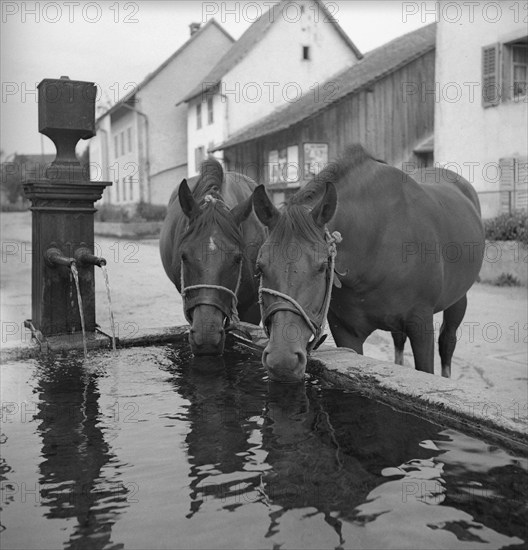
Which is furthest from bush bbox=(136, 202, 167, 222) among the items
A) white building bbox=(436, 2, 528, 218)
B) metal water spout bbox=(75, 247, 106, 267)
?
metal water spout bbox=(75, 247, 106, 267)

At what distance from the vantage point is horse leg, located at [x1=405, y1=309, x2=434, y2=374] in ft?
14.3

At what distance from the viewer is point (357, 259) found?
3953mm

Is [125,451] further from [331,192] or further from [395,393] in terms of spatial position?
[331,192]

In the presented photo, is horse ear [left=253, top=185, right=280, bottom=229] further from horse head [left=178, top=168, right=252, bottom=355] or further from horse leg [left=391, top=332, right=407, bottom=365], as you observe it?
horse leg [left=391, top=332, right=407, bottom=365]

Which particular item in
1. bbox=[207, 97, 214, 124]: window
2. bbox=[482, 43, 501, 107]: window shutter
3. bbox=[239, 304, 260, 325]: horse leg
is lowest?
bbox=[239, 304, 260, 325]: horse leg

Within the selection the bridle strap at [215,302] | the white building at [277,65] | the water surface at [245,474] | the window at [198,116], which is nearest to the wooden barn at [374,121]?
the white building at [277,65]

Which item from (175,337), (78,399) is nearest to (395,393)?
(78,399)

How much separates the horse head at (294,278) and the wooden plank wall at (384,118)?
71.5 feet

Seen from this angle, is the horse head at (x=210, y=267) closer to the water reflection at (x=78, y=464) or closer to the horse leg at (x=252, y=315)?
the water reflection at (x=78, y=464)

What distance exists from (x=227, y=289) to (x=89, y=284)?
1.76m

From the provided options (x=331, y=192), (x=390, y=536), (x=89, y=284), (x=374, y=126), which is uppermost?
(x=374, y=126)

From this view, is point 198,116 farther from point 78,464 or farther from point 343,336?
point 78,464

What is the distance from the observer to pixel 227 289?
13.0 ft

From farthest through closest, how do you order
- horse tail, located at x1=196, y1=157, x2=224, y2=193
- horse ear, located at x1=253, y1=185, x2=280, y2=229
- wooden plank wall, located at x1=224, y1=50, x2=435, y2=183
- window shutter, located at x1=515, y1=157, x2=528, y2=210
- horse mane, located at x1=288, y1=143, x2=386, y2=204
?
wooden plank wall, located at x1=224, y1=50, x2=435, y2=183 < window shutter, located at x1=515, y1=157, x2=528, y2=210 < horse tail, located at x1=196, y1=157, x2=224, y2=193 < horse mane, located at x1=288, y1=143, x2=386, y2=204 < horse ear, located at x1=253, y1=185, x2=280, y2=229
